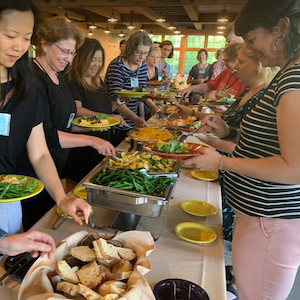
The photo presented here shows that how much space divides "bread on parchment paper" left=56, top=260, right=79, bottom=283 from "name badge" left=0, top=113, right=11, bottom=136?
0.62 metres

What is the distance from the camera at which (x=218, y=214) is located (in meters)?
1.30

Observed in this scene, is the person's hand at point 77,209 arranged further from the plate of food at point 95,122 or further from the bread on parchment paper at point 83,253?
the plate of food at point 95,122

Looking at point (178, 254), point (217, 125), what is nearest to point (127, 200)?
point (178, 254)

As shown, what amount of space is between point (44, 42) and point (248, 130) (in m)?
1.23

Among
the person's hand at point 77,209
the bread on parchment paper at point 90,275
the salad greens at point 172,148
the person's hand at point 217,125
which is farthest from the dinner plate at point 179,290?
the person's hand at point 217,125

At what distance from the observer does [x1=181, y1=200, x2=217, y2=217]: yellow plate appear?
127 cm

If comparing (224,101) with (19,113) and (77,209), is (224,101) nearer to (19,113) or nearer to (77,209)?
(19,113)

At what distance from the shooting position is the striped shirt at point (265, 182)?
3.21ft

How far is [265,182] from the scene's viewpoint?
3.34 ft

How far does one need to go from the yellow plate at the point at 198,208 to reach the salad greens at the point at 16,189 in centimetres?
63


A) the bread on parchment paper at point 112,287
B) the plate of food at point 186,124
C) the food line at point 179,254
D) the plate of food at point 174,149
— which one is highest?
the plate of food at point 174,149

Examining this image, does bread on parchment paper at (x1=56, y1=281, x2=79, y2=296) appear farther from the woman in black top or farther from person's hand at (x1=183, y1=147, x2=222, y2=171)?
the woman in black top

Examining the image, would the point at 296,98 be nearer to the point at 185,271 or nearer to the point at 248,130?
the point at 248,130

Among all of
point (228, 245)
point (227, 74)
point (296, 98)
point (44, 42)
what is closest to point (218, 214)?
point (296, 98)
